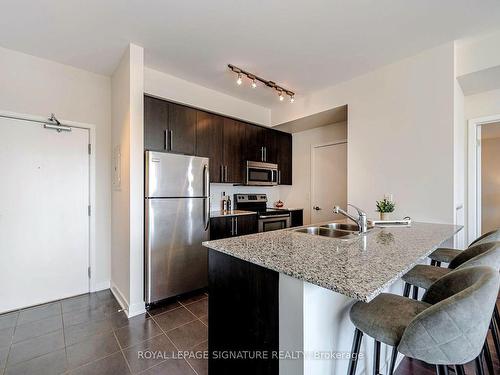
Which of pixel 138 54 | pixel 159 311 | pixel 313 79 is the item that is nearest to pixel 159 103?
pixel 138 54

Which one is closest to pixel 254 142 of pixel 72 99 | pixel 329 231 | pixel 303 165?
pixel 303 165

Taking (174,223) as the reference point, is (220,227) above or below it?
below

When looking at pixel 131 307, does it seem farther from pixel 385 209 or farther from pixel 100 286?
pixel 385 209

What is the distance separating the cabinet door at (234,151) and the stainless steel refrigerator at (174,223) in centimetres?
56

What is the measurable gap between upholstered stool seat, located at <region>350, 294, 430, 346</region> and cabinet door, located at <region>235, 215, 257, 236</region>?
89.3 inches

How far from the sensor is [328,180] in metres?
4.07

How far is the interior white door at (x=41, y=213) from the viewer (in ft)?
8.16

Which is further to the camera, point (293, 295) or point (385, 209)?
point (385, 209)

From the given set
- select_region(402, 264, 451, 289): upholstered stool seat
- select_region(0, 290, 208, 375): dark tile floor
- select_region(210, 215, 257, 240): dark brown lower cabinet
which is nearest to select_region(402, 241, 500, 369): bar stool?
select_region(402, 264, 451, 289): upholstered stool seat

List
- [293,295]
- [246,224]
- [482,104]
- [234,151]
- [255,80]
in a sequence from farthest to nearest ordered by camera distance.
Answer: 1. [234,151]
2. [246,224]
3. [255,80]
4. [482,104]
5. [293,295]

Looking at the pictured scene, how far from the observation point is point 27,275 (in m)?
2.57

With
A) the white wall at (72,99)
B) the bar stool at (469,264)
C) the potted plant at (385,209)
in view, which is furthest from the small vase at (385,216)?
the white wall at (72,99)

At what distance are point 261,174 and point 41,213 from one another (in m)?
2.90

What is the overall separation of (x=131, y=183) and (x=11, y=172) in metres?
1.32
